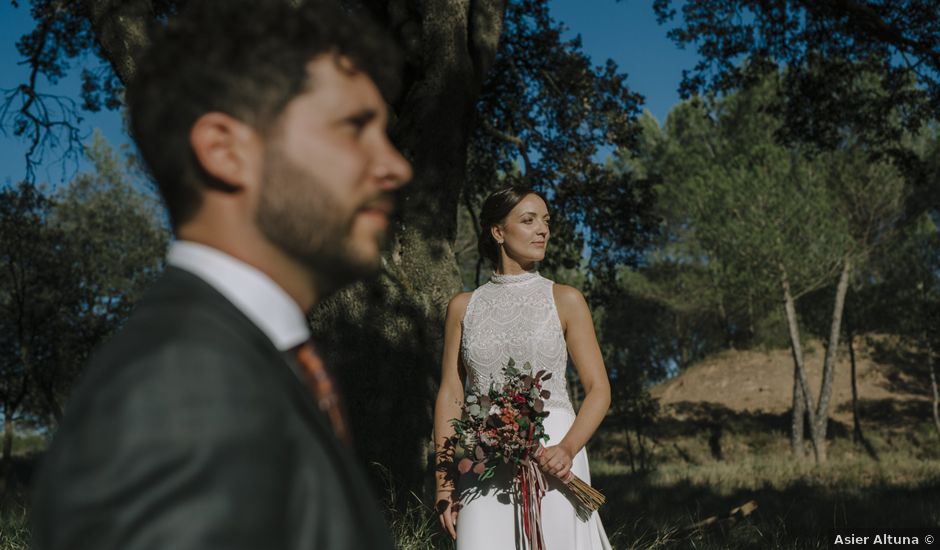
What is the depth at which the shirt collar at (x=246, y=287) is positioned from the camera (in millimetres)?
951

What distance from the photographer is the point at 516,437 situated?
146 inches

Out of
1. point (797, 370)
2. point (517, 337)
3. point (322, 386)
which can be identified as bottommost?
point (322, 386)

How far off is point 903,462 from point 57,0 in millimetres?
24505

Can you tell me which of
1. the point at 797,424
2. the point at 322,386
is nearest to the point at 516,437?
the point at 322,386

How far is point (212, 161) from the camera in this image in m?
Result: 0.97

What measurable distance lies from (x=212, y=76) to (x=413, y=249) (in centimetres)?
609

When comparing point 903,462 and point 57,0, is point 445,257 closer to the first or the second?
point 57,0

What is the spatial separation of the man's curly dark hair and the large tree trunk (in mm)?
5709

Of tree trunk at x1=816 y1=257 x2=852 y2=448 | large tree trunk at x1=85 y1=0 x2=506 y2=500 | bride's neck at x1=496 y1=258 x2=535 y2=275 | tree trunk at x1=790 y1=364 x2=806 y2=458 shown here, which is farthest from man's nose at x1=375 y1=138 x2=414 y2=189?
tree trunk at x1=790 y1=364 x2=806 y2=458

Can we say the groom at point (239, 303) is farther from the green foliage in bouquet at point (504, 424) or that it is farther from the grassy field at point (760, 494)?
the grassy field at point (760, 494)

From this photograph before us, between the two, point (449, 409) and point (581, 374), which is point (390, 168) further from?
point (449, 409)

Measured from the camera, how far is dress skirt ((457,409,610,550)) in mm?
3869

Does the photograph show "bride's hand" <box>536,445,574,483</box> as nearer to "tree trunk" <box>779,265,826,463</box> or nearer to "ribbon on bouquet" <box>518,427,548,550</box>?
"ribbon on bouquet" <box>518,427,548,550</box>

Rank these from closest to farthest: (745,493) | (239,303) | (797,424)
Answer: (239,303)
(745,493)
(797,424)
